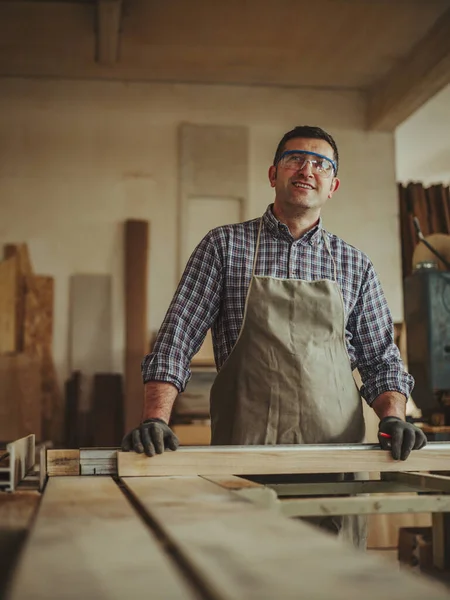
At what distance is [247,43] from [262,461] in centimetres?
464

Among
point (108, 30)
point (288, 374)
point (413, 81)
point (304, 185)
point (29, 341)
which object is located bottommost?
point (288, 374)

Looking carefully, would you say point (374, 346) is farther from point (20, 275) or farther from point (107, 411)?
point (20, 275)

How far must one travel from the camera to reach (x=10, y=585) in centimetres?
72

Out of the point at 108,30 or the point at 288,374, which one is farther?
the point at 108,30

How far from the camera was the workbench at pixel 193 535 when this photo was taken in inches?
27.3

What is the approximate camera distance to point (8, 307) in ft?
19.6

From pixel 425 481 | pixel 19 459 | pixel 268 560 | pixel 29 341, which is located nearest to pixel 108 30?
pixel 29 341

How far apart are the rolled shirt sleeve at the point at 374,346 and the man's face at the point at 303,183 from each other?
0.34m

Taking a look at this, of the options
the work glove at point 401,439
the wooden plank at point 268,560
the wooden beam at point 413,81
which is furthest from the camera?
the wooden beam at point 413,81

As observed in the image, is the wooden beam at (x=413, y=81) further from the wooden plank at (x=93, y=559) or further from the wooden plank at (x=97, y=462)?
the wooden plank at (x=93, y=559)

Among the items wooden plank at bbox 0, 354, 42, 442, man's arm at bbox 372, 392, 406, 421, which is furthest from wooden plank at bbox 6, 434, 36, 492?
wooden plank at bbox 0, 354, 42, 442

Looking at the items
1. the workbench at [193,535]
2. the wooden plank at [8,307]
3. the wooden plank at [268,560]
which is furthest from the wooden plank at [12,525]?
the wooden plank at [8,307]

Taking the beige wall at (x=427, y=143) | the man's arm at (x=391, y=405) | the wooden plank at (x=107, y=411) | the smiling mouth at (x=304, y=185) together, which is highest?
the beige wall at (x=427, y=143)

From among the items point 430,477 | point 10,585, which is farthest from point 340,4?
point 10,585
